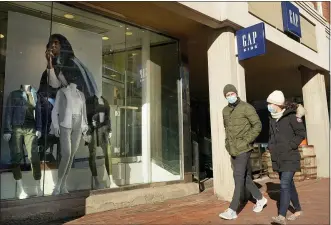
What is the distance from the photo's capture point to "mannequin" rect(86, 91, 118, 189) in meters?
7.00

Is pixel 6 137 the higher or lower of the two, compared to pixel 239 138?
higher

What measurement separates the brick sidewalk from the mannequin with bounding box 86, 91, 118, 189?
123cm

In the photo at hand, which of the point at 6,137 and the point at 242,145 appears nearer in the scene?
the point at 242,145

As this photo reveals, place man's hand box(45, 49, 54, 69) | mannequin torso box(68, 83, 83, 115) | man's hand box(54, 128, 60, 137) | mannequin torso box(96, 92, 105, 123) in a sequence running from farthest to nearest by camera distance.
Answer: mannequin torso box(96, 92, 105, 123) → mannequin torso box(68, 83, 83, 115) → man's hand box(45, 49, 54, 69) → man's hand box(54, 128, 60, 137)

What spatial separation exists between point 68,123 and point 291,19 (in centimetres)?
653

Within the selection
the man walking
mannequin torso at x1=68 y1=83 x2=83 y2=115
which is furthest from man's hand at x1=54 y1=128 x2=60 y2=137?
the man walking

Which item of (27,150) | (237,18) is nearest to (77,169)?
(27,150)

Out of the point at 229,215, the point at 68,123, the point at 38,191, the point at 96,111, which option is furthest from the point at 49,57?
the point at 229,215

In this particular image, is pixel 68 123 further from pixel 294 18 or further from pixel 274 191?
pixel 294 18

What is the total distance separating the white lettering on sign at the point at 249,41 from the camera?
22.4ft

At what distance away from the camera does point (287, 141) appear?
476cm

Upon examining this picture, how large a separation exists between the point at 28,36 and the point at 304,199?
6.13 meters

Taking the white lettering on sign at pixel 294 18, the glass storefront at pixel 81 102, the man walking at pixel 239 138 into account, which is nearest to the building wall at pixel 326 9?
the white lettering on sign at pixel 294 18

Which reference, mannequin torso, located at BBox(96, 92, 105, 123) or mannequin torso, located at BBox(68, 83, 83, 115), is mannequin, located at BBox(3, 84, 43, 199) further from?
mannequin torso, located at BBox(96, 92, 105, 123)
